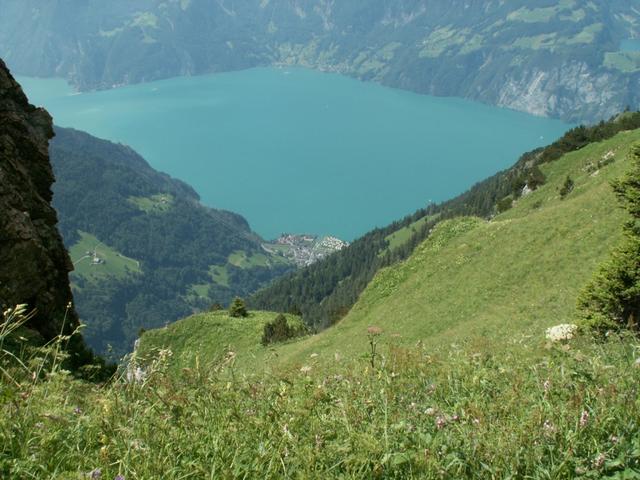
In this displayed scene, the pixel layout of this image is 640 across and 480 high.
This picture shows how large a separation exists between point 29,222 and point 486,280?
2317 centimetres

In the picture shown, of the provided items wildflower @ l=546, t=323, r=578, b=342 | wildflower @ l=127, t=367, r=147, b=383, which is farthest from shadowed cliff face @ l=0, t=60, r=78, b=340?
wildflower @ l=546, t=323, r=578, b=342

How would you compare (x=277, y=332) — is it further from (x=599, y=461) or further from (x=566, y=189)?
(x=599, y=461)

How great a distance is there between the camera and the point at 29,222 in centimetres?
1439

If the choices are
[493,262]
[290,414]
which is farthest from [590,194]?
[290,414]

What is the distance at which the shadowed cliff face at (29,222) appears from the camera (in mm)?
13430

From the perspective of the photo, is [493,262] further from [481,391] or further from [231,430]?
[231,430]

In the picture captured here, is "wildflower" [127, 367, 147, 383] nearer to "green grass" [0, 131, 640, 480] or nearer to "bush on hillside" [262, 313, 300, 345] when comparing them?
"green grass" [0, 131, 640, 480]

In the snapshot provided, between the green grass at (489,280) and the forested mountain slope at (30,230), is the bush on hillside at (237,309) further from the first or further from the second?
the forested mountain slope at (30,230)

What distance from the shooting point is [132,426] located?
4.35 metres

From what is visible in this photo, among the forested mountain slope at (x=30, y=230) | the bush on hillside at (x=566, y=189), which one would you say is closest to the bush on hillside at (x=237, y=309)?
the forested mountain slope at (x=30, y=230)

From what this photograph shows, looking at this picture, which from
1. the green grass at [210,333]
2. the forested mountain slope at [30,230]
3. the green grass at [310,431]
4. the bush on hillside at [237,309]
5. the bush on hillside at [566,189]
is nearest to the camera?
the green grass at [310,431]

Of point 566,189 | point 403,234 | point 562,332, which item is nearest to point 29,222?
point 562,332

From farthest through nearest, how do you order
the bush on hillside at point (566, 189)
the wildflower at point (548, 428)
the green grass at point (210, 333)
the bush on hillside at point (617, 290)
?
1. the bush on hillside at point (566, 189)
2. the green grass at point (210, 333)
3. the bush on hillside at point (617, 290)
4. the wildflower at point (548, 428)

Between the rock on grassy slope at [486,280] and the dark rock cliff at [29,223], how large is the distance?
6050 millimetres
